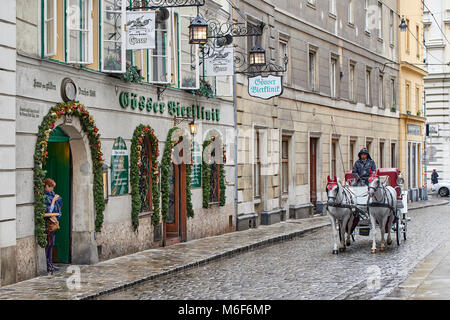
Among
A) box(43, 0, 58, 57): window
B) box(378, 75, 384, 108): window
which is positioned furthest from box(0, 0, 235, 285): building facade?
box(378, 75, 384, 108): window

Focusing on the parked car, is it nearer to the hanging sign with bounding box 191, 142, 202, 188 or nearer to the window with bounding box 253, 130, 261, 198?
the window with bounding box 253, 130, 261, 198

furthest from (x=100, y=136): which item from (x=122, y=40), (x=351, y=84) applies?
(x=351, y=84)

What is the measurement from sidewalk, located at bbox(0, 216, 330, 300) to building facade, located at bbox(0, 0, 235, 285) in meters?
0.38

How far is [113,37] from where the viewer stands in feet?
52.3

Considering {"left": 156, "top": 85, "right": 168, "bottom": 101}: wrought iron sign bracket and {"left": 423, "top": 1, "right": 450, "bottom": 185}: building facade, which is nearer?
{"left": 156, "top": 85, "right": 168, "bottom": 101}: wrought iron sign bracket

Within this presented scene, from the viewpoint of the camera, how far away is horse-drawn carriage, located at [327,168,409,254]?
16.6 m

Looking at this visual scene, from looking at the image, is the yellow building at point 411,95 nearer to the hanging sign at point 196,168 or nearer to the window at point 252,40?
the window at point 252,40

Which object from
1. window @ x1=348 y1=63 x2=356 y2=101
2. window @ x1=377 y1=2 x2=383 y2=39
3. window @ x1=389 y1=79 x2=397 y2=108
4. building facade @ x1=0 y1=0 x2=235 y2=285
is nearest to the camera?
building facade @ x1=0 y1=0 x2=235 y2=285

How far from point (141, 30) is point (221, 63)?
5419 millimetres

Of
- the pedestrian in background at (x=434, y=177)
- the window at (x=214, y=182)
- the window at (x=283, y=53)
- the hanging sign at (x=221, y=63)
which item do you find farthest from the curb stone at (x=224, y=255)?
the pedestrian in background at (x=434, y=177)

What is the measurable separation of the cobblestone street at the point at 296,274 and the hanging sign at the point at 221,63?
4.64 meters

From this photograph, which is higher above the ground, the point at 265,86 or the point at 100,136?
the point at 265,86

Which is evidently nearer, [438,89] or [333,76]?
[333,76]

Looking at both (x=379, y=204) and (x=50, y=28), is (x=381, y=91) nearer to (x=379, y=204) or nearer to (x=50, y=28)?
(x=379, y=204)
